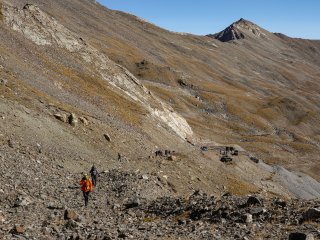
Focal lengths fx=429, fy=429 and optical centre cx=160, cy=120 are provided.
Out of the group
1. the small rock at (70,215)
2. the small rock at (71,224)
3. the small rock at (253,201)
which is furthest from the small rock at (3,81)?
the small rock at (253,201)

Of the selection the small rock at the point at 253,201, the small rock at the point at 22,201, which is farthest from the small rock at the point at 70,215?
the small rock at the point at 253,201

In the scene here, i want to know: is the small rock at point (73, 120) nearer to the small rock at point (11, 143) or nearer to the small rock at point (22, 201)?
the small rock at point (11, 143)

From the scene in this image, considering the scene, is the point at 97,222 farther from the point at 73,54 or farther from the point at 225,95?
the point at 225,95

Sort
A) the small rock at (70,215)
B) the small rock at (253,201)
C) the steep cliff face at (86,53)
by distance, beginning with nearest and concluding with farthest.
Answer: the small rock at (70,215) < the small rock at (253,201) < the steep cliff face at (86,53)

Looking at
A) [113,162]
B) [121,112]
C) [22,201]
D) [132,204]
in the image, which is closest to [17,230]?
[22,201]

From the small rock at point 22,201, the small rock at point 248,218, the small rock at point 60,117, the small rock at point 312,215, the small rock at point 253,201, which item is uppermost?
the small rock at point 312,215

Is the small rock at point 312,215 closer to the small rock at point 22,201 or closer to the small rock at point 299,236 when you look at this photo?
the small rock at point 299,236

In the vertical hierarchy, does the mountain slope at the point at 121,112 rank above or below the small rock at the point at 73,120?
above

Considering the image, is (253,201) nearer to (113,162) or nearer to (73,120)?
(113,162)

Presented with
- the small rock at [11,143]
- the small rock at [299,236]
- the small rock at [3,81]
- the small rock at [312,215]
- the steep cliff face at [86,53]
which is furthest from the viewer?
the steep cliff face at [86,53]

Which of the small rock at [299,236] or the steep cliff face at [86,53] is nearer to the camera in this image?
the small rock at [299,236]

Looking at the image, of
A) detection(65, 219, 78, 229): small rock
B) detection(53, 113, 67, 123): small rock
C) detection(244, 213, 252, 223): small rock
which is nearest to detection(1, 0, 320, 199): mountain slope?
detection(53, 113, 67, 123): small rock

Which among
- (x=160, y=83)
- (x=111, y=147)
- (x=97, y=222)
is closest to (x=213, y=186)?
(x=111, y=147)

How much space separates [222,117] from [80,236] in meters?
128
